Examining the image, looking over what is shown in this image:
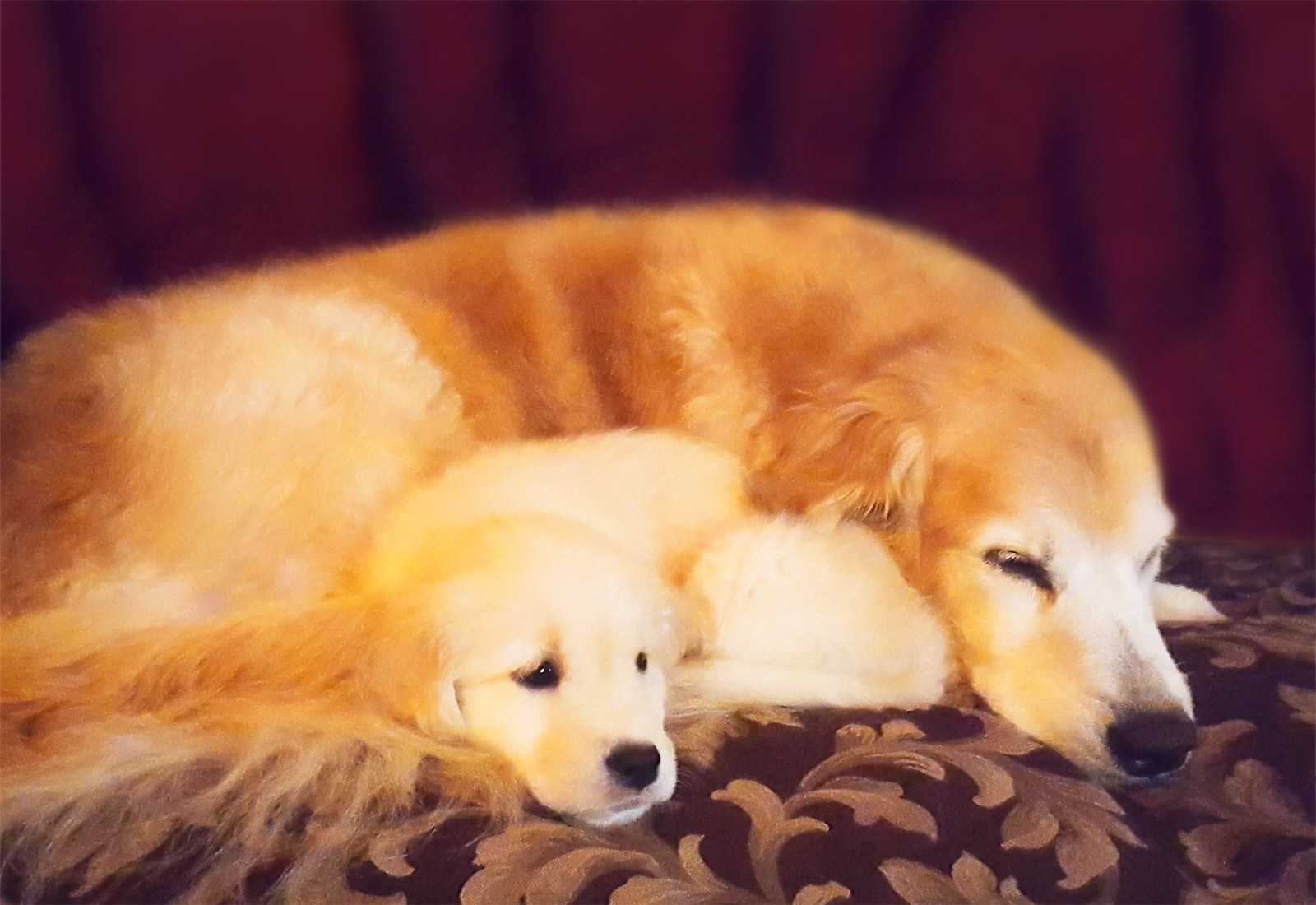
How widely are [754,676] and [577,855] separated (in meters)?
0.28

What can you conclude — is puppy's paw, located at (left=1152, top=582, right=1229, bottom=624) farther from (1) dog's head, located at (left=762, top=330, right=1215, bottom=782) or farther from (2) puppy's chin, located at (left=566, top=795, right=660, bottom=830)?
(2) puppy's chin, located at (left=566, top=795, right=660, bottom=830)

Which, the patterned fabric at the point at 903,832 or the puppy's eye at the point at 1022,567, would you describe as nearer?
the patterned fabric at the point at 903,832

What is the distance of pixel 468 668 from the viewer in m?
0.79

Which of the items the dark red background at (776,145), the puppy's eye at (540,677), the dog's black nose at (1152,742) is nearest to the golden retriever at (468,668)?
the puppy's eye at (540,677)

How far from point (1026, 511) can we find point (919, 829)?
0.35 meters

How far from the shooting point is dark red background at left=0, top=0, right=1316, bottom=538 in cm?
105

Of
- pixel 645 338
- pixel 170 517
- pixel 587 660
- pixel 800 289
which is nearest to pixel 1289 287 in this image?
pixel 800 289

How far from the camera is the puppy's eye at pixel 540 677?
804 millimetres

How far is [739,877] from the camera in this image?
0.63 m

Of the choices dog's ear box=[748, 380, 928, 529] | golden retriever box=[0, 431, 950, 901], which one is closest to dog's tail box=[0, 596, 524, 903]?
golden retriever box=[0, 431, 950, 901]

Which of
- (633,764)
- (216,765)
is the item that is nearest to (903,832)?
(633,764)

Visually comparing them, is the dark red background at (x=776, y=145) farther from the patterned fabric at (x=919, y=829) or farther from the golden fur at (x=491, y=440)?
the patterned fabric at (x=919, y=829)

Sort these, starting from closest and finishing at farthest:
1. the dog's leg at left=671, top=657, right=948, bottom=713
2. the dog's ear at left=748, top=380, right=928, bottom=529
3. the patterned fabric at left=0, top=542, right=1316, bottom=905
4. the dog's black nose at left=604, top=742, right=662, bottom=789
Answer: the patterned fabric at left=0, top=542, right=1316, bottom=905, the dog's black nose at left=604, top=742, right=662, bottom=789, the dog's leg at left=671, top=657, right=948, bottom=713, the dog's ear at left=748, top=380, right=928, bottom=529

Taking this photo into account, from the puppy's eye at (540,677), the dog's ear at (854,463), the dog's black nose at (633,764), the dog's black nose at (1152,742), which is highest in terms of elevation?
the dog's ear at (854,463)
